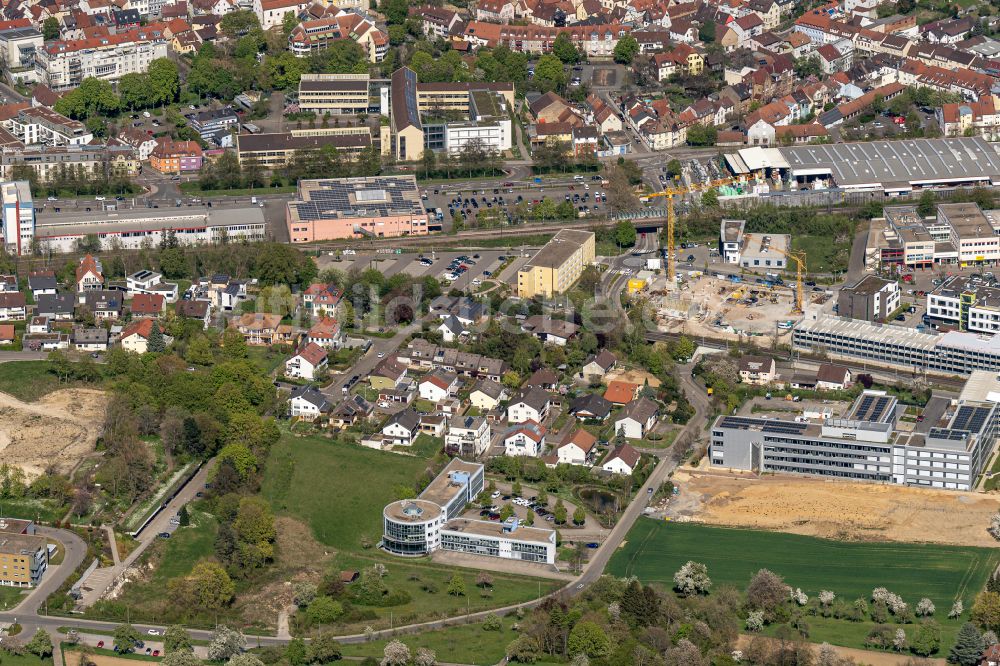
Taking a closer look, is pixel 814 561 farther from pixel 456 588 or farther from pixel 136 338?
pixel 136 338

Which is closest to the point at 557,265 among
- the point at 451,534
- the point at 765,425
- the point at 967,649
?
the point at 765,425

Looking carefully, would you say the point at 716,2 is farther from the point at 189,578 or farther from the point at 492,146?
the point at 189,578

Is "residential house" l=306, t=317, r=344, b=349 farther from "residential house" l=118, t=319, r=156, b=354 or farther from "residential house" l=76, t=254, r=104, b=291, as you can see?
"residential house" l=76, t=254, r=104, b=291

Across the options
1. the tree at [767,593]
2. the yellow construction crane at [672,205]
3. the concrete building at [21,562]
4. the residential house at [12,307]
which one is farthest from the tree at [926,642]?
the residential house at [12,307]

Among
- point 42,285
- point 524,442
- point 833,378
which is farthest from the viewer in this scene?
point 42,285

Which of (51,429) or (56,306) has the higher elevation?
(56,306)

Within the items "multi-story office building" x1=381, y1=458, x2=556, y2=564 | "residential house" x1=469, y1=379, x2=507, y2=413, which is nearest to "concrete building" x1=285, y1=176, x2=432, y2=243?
"residential house" x1=469, y1=379, x2=507, y2=413

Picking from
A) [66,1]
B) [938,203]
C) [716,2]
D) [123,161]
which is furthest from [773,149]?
[66,1]
